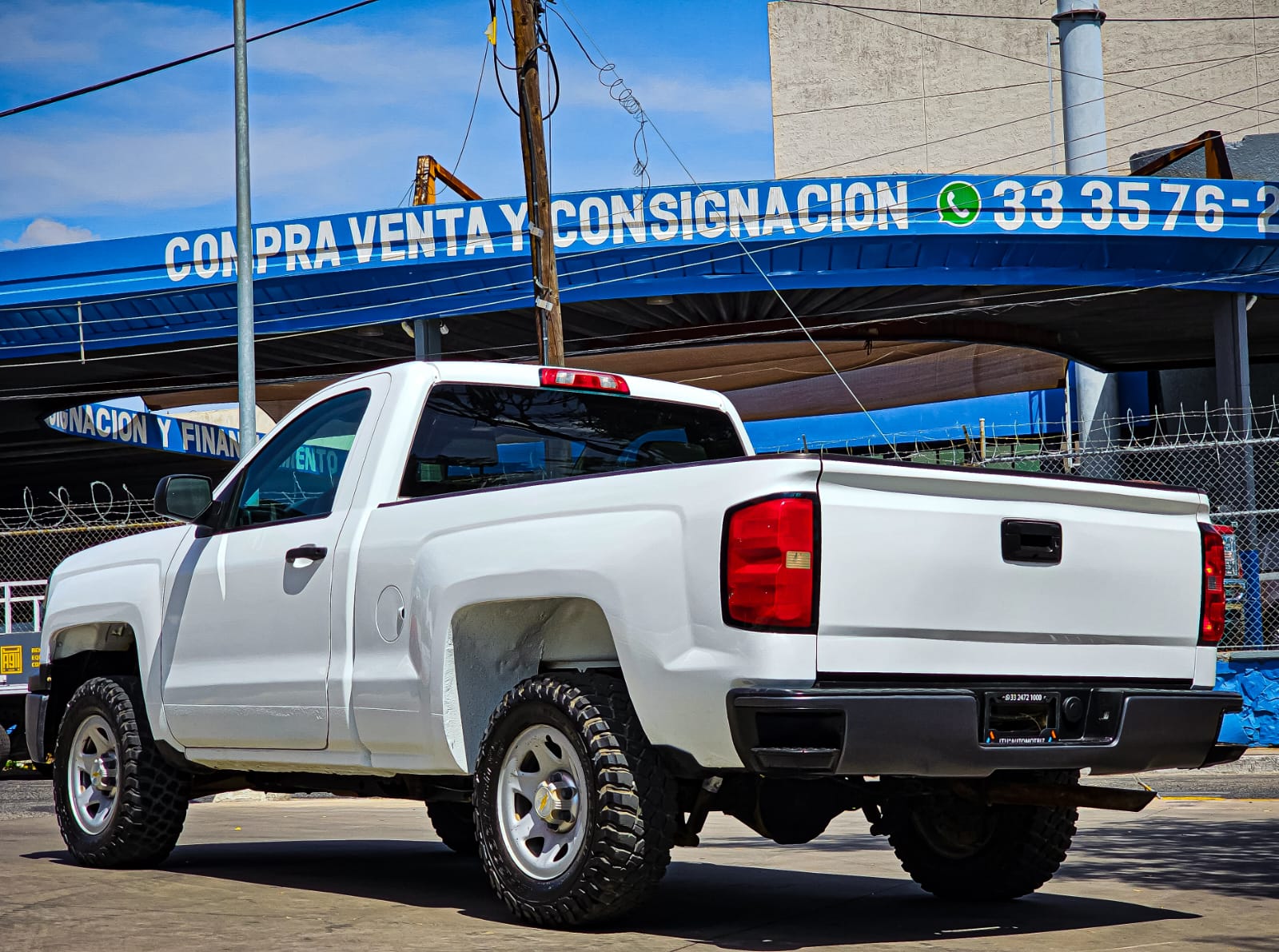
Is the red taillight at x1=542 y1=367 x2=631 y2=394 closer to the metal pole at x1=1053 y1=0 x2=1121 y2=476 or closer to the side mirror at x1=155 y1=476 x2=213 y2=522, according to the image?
the side mirror at x1=155 y1=476 x2=213 y2=522

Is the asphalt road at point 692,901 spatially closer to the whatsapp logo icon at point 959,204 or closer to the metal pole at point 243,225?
the metal pole at point 243,225

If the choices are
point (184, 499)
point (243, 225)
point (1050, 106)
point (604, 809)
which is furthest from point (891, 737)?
point (1050, 106)

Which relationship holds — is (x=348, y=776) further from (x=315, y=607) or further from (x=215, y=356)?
(x=215, y=356)

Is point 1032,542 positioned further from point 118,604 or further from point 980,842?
point 118,604

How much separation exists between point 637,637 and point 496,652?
0.96 meters

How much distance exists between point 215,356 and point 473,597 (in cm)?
2210

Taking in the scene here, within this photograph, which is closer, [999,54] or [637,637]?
[637,637]

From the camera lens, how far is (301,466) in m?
6.90

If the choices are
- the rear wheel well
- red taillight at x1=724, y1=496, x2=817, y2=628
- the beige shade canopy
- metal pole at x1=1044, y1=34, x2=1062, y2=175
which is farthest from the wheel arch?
metal pole at x1=1044, y1=34, x2=1062, y2=175

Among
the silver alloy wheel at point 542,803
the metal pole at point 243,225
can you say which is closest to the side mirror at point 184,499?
the silver alloy wheel at point 542,803

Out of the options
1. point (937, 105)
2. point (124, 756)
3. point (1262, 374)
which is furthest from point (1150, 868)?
point (937, 105)

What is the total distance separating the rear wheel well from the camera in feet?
25.3

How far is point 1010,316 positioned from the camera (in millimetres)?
24000

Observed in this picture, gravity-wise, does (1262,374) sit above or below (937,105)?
below
